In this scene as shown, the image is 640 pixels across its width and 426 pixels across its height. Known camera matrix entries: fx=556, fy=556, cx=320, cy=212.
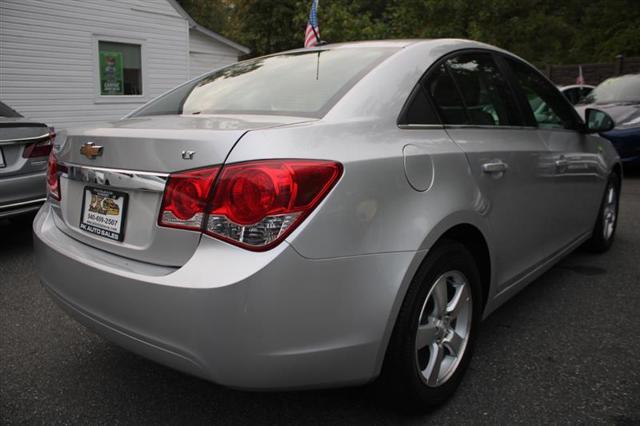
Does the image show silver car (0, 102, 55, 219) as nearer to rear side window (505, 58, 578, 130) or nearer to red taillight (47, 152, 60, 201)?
red taillight (47, 152, 60, 201)

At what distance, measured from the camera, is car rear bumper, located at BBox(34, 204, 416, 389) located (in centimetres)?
168

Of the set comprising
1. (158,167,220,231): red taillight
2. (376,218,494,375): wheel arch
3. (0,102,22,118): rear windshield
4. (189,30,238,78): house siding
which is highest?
(189,30,238,78): house siding

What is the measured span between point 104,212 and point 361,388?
1.27 m

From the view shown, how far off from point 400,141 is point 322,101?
1.11 ft

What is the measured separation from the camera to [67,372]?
8.57ft

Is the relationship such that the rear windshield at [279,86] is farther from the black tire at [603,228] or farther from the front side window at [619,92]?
the front side window at [619,92]

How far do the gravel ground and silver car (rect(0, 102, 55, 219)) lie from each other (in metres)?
1.18

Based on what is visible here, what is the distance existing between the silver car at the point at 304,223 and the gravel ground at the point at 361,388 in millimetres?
274

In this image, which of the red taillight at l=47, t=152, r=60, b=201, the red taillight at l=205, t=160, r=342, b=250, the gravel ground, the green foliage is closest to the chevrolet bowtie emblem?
the red taillight at l=47, t=152, r=60, b=201

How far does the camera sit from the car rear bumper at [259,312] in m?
1.68

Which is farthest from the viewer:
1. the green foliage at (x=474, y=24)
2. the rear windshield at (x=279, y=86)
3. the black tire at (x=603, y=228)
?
the green foliage at (x=474, y=24)

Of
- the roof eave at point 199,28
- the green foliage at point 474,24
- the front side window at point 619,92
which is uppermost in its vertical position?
the green foliage at point 474,24

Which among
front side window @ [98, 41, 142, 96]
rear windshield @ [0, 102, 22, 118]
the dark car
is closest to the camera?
rear windshield @ [0, 102, 22, 118]

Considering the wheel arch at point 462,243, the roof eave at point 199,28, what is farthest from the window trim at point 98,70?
the wheel arch at point 462,243
